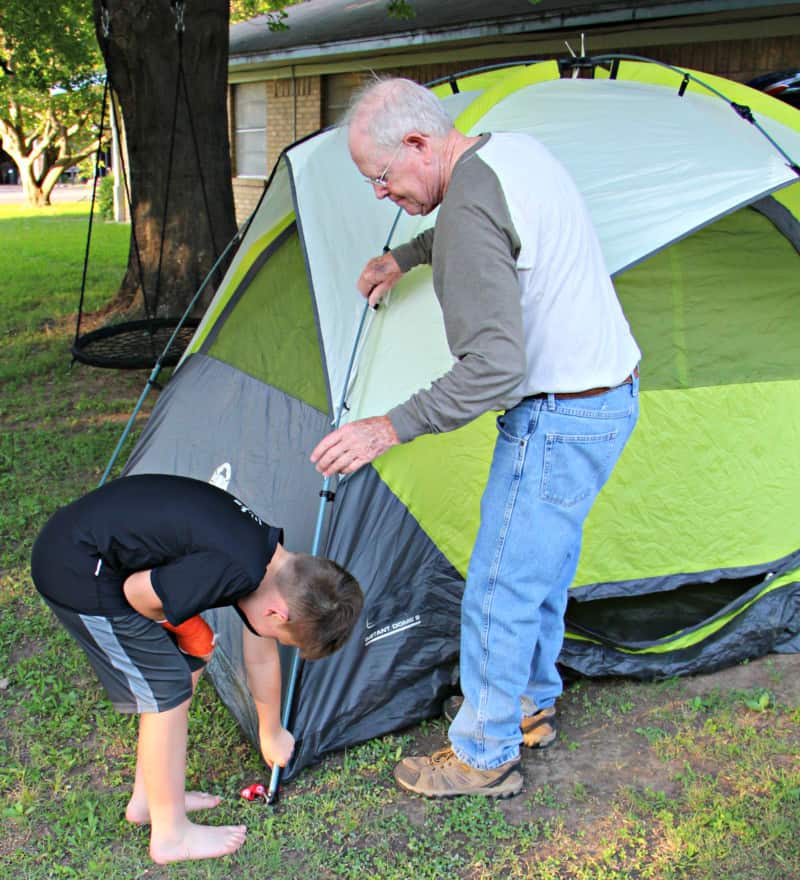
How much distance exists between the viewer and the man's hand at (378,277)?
8.43 ft

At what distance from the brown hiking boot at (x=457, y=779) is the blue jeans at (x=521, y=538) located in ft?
0.16

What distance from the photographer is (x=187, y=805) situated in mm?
2355

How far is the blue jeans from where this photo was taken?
212 centimetres

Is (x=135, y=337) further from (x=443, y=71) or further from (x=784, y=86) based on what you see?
(x=443, y=71)

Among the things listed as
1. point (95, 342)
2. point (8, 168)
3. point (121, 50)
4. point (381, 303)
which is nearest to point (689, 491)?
point (381, 303)

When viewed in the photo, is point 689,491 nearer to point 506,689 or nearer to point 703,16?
point 506,689

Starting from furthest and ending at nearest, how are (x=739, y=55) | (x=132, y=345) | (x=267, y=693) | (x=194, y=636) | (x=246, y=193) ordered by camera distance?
(x=246, y=193)
(x=739, y=55)
(x=132, y=345)
(x=267, y=693)
(x=194, y=636)

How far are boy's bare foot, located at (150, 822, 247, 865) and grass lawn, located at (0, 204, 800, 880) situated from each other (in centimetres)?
3

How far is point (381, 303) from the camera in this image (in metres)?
2.66

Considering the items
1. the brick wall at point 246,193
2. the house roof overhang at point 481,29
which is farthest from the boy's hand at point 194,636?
the brick wall at point 246,193

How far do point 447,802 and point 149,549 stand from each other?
1076 mm

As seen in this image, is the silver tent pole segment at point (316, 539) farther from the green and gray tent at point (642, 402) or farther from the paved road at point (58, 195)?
the paved road at point (58, 195)

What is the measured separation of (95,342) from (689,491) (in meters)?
3.31

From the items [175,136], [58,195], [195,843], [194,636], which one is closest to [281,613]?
[194,636]
